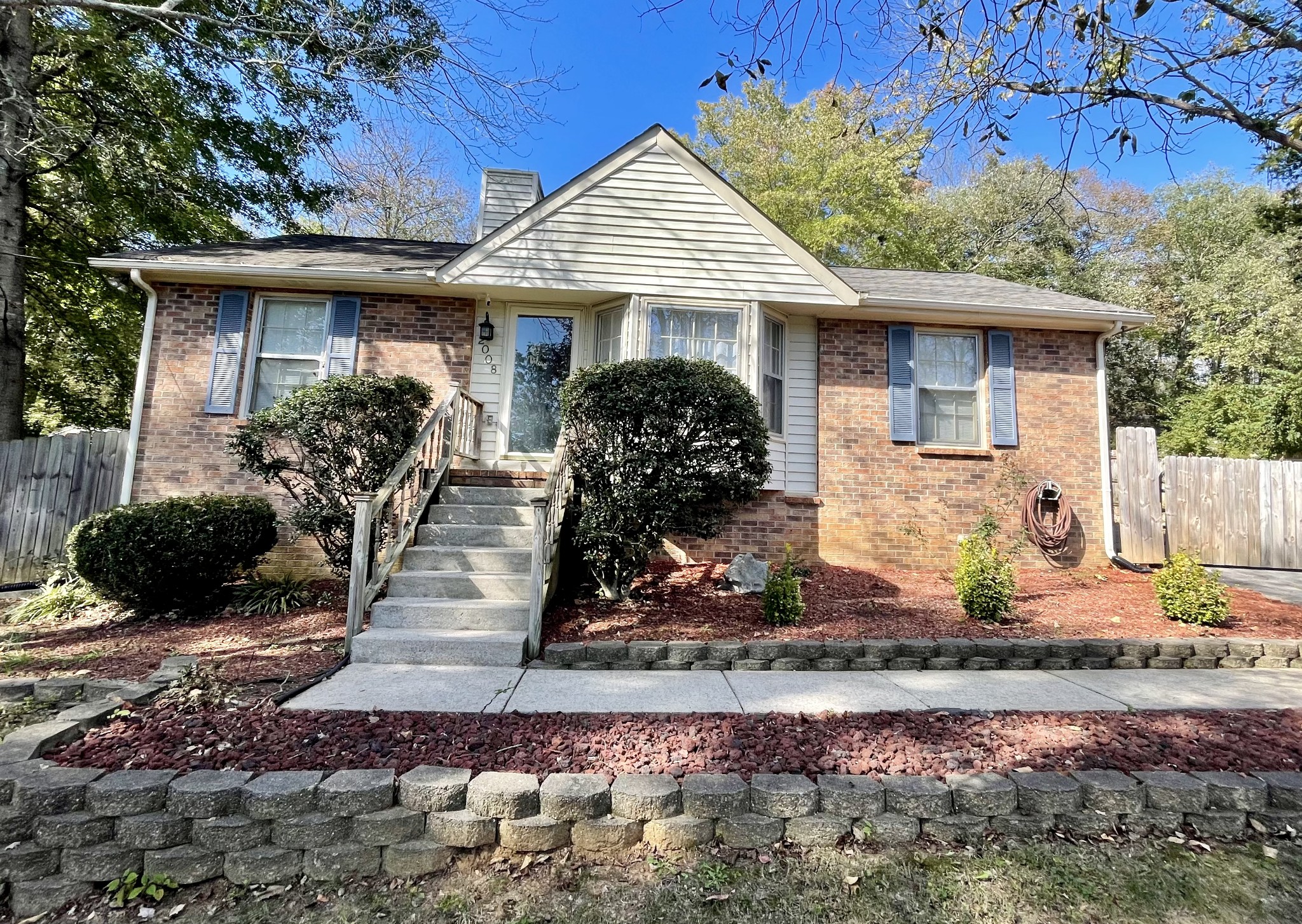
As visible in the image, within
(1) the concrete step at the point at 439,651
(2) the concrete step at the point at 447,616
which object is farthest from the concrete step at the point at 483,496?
(1) the concrete step at the point at 439,651

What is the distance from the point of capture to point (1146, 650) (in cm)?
428

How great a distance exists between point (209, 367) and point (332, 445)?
311 centimetres

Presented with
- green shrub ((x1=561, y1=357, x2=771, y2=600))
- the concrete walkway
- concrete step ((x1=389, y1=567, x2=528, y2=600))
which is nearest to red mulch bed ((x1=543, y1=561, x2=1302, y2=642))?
concrete step ((x1=389, y1=567, x2=528, y2=600))

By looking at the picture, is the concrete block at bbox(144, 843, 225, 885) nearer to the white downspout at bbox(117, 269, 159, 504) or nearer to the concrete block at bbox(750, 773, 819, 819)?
the concrete block at bbox(750, 773, 819, 819)

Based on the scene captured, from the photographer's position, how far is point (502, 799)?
2.22m

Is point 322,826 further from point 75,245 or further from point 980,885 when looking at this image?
point 75,245

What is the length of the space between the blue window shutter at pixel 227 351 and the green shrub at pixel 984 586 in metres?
8.22

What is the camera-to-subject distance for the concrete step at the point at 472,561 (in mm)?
4914

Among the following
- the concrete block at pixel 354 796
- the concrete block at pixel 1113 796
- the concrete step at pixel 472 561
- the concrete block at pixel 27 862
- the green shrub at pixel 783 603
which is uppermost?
the concrete step at pixel 472 561

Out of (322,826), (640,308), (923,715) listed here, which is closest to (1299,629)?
(923,715)

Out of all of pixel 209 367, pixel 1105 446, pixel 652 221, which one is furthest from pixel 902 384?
pixel 209 367

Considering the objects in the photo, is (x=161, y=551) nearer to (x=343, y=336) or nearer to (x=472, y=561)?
(x=472, y=561)

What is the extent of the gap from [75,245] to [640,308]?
9778 millimetres

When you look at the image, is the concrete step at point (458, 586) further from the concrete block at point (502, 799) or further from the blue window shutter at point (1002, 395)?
the blue window shutter at point (1002, 395)
